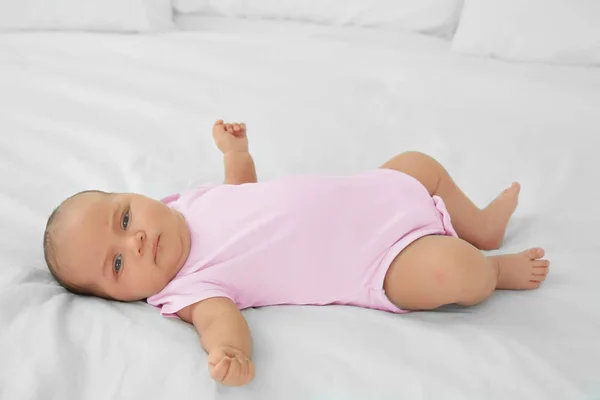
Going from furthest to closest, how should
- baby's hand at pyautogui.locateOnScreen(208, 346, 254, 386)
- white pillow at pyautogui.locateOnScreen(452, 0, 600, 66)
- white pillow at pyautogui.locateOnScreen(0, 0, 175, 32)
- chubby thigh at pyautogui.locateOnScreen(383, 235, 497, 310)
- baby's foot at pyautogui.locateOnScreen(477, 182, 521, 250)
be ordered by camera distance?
1. white pillow at pyautogui.locateOnScreen(0, 0, 175, 32)
2. white pillow at pyautogui.locateOnScreen(452, 0, 600, 66)
3. baby's foot at pyautogui.locateOnScreen(477, 182, 521, 250)
4. chubby thigh at pyautogui.locateOnScreen(383, 235, 497, 310)
5. baby's hand at pyautogui.locateOnScreen(208, 346, 254, 386)

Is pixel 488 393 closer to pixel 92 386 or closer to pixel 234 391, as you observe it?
pixel 234 391

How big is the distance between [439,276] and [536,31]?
1063 mm

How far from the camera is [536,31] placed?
178 cm

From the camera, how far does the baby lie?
0.98 m

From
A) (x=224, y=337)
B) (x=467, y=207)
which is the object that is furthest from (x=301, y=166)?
(x=224, y=337)

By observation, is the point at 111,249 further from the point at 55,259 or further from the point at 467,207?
the point at 467,207

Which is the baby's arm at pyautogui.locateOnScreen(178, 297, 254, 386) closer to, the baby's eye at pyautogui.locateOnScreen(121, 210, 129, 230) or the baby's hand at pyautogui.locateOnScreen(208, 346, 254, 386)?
the baby's hand at pyautogui.locateOnScreen(208, 346, 254, 386)

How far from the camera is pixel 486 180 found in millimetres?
1322

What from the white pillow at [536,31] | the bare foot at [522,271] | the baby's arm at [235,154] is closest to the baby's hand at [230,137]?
the baby's arm at [235,154]

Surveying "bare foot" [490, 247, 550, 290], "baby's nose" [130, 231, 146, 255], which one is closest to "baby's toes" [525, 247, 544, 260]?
"bare foot" [490, 247, 550, 290]

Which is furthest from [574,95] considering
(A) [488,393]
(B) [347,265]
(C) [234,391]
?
(C) [234,391]

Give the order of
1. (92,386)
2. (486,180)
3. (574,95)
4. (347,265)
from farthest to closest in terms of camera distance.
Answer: (574,95)
(486,180)
(347,265)
(92,386)

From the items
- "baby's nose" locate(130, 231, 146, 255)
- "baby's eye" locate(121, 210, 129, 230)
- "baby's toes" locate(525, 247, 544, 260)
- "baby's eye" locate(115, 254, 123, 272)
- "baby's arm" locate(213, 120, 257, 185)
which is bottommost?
"baby's toes" locate(525, 247, 544, 260)

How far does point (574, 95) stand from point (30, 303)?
1.25 metres
